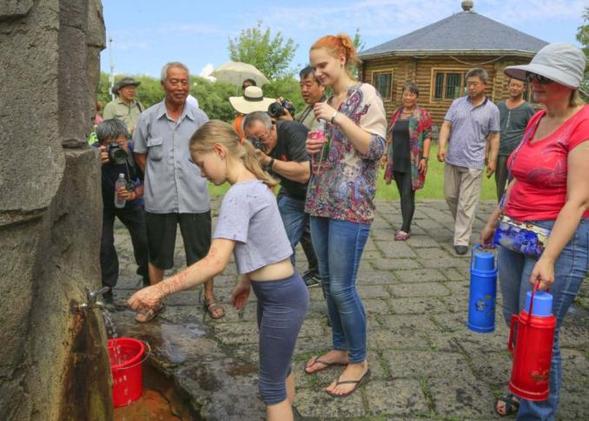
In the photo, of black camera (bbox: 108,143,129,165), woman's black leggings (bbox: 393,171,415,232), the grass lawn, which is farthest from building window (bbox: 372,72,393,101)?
black camera (bbox: 108,143,129,165)

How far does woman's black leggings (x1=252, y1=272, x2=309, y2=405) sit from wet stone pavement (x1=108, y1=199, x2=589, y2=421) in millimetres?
392

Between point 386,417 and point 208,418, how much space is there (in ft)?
3.01

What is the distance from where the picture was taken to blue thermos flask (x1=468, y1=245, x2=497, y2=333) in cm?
273

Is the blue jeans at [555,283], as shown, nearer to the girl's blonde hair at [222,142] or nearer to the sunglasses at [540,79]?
the sunglasses at [540,79]

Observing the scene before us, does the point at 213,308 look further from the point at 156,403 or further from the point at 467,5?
the point at 467,5

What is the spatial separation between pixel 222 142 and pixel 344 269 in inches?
39.7

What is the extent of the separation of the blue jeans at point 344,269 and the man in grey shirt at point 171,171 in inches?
54.1

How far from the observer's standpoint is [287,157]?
3949 mm

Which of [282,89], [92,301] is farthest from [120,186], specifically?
[282,89]

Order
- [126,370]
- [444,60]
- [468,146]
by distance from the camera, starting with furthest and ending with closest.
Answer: [444,60] → [468,146] → [126,370]

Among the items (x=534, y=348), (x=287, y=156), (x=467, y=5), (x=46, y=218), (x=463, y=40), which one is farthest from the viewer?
(x=467, y=5)

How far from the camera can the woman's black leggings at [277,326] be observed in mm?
2379

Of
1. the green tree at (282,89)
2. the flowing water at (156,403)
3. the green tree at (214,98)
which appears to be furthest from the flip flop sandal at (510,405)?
the green tree at (282,89)

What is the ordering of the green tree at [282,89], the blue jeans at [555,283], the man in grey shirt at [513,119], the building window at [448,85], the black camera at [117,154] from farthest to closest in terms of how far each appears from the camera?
the green tree at [282,89]
the building window at [448,85]
the man in grey shirt at [513,119]
the black camera at [117,154]
the blue jeans at [555,283]
